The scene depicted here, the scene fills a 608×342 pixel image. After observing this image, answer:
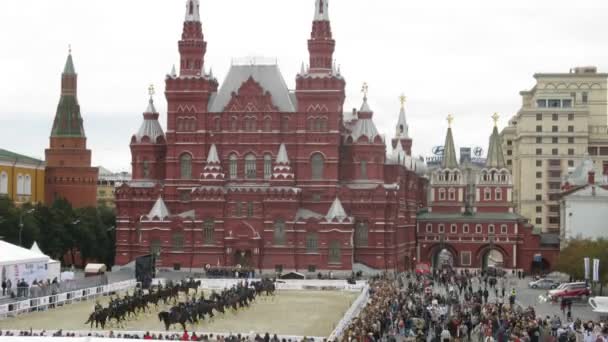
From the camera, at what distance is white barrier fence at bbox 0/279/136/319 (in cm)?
4958

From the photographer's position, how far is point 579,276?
7250 cm

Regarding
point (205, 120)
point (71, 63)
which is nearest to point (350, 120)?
point (205, 120)

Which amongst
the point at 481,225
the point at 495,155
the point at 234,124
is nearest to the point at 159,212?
the point at 234,124

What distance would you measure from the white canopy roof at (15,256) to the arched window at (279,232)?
1081 inches

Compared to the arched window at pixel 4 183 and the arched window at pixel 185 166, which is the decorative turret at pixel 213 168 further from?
the arched window at pixel 4 183

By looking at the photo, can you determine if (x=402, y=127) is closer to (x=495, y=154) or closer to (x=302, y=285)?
(x=495, y=154)

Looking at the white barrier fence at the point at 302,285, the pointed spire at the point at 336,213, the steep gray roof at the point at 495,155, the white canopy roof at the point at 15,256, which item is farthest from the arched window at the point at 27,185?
the steep gray roof at the point at 495,155

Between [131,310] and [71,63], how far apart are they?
72.0 meters

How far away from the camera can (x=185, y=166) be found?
296 feet

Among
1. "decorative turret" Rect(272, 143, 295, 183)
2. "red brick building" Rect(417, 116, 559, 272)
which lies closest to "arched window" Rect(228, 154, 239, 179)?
"decorative turret" Rect(272, 143, 295, 183)

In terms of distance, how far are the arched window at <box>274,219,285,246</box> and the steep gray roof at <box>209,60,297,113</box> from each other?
10.6 metres

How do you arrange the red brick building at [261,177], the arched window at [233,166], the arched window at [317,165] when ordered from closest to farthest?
1. the red brick building at [261,177]
2. the arched window at [317,165]
3. the arched window at [233,166]

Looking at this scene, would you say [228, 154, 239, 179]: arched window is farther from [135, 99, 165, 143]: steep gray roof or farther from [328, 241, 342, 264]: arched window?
[328, 241, 342, 264]: arched window

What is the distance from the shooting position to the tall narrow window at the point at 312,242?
281ft
